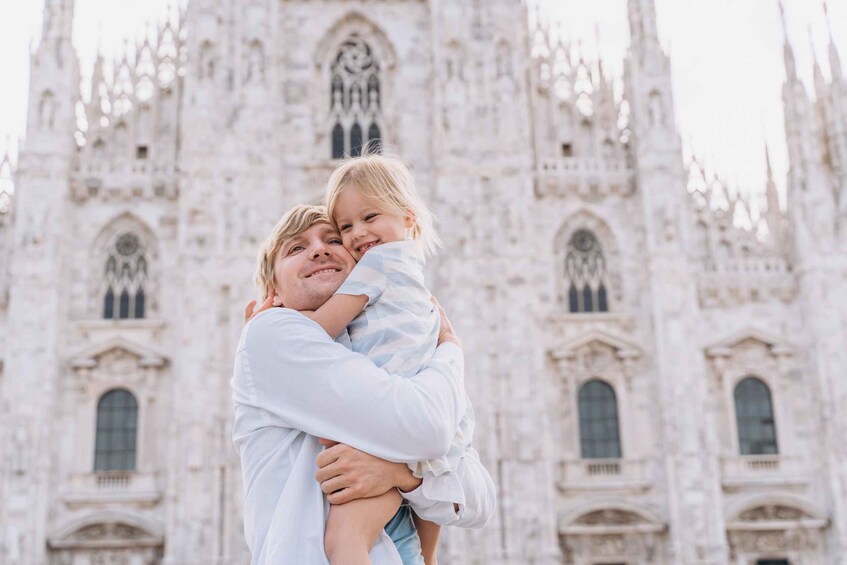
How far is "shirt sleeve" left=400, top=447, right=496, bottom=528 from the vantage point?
2.44 meters

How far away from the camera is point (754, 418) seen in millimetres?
21156

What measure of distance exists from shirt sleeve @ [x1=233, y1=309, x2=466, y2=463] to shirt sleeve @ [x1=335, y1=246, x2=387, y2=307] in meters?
0.17

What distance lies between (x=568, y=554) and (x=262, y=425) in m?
18.8

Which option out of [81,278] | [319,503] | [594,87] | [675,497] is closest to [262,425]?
[319,503]

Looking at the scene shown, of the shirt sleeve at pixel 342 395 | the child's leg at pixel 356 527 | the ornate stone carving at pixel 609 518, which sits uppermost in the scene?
the ornate stone carving at pixel 609 518

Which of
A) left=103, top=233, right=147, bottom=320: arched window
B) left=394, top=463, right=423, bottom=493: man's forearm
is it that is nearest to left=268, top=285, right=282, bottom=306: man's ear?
left=394, top=463, right=423, bottom=493: man's forearm

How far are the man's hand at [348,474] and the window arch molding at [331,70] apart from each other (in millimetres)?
20579

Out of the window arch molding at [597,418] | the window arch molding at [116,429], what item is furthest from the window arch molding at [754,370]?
the window arch molding at [116,429]

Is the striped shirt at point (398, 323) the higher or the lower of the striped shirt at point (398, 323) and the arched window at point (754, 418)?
the lower

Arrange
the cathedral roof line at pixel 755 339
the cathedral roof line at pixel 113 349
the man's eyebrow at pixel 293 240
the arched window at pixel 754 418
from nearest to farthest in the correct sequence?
1. the man's eyebrow at pixel 293 240
2. the cathedral roof line at pixel 113 349
3. the arched window at pixel 754 418
4. the cathedral roof line at pixel 755 339

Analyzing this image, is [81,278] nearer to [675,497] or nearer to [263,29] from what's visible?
[263,29]

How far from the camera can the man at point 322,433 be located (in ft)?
7.48

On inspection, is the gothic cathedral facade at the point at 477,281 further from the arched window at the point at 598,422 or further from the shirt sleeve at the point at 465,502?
the shirt sleeve at the point at 465,502

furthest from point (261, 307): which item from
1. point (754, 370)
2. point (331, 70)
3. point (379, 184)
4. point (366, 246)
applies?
point (331, 70)
